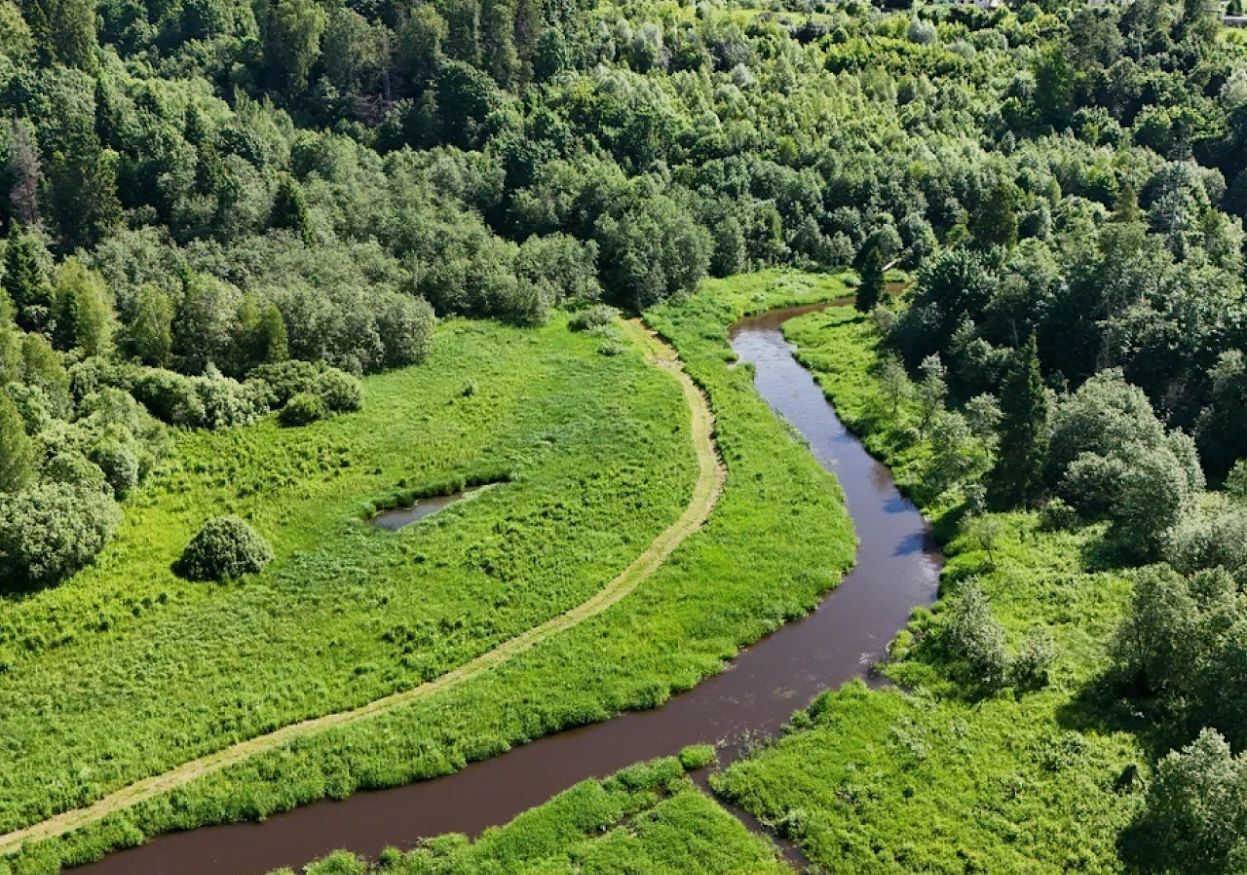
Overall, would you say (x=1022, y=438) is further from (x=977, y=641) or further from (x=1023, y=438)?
(x=977, y=641)

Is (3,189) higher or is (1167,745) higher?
(1167,745)

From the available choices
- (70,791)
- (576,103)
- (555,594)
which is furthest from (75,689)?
(576,103)

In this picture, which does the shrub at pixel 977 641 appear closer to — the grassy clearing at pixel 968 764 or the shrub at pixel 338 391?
the grassy clearing at pixel 968 764

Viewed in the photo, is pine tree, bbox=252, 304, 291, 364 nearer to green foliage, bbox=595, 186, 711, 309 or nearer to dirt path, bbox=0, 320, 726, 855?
A: dirt path, bbox=0, 320, 726, 855

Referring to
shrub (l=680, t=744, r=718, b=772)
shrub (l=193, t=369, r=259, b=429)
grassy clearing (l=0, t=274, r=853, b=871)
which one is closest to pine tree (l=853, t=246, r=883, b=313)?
grassy clearing (l=0, t=274, r=853, b=871)

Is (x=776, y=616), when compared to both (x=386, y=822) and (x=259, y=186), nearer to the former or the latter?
(x=386, y=822)

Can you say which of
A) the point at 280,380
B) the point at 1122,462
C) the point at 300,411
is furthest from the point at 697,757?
the point at 280,380
